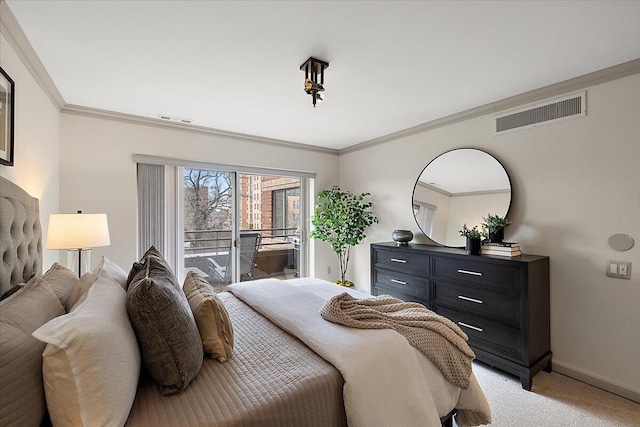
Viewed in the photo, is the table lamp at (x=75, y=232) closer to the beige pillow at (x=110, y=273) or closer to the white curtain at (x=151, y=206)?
the beige pillow at (x=110, y=273)

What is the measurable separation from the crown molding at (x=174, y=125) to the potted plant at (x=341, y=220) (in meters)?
0.87

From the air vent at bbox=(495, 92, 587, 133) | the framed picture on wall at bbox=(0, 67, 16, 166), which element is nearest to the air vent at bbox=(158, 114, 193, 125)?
the framed picture on wall at bbox=(0, 67, 16, 166)

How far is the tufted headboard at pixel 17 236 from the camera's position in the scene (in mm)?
1431

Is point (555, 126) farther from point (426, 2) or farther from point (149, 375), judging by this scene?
point (149, 375)

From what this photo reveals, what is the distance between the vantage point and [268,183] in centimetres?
448

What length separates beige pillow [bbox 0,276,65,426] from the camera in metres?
0.75

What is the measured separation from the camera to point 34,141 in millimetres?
2189

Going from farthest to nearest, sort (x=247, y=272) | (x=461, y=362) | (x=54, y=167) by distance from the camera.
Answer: (x=247, y=272)
(x=54, y=167)
(x=461, y=362)

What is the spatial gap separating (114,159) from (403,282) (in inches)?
133

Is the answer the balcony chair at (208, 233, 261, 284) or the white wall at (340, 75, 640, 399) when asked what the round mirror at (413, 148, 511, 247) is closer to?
the white wall at (340, 75, 640, 399)

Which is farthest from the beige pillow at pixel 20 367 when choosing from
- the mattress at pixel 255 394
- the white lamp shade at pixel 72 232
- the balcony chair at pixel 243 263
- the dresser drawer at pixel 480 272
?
the balcony chair at pixel 243 263

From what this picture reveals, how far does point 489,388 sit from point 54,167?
4.20 meters

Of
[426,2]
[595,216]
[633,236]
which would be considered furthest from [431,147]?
[426,2]

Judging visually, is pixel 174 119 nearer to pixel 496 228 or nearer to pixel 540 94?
pixel 496 228
